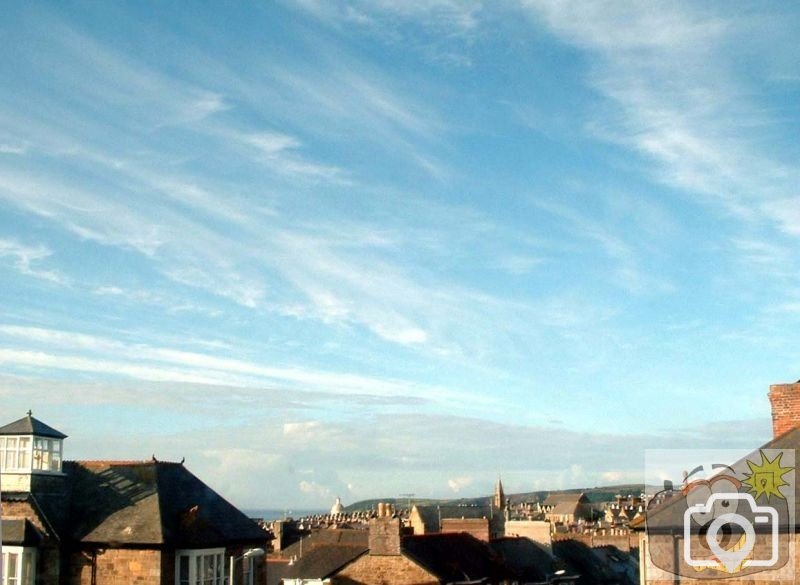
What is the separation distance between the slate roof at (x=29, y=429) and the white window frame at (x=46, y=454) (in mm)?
268

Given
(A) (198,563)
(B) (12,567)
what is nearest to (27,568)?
(B) (12,567)

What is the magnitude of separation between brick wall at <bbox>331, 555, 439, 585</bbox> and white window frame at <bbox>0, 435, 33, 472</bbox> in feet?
61.3

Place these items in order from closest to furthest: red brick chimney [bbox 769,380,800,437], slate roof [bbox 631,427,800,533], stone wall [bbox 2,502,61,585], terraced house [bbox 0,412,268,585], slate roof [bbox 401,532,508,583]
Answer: slate roof [bbox 631,427,800,533] → red brick chimney [bbox 769,380,800,437] → terraced house [bbox 0,412,268,585] → stone wall [bbox 2,502,61,585] → slate roof [bbox 401,532,508,583]

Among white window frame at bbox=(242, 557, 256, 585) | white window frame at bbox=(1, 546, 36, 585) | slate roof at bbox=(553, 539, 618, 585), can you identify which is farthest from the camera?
slate roof at bbox=(553, 539, 618, 585)

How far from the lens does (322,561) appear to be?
56438 millimetres

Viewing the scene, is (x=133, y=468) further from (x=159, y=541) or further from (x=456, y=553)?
(x=456, y=553)

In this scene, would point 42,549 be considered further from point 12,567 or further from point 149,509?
point 149,509

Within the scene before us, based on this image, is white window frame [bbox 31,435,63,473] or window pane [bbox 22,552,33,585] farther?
white window frame [bbox 31,435,63,473]

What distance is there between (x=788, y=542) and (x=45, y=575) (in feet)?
87.8

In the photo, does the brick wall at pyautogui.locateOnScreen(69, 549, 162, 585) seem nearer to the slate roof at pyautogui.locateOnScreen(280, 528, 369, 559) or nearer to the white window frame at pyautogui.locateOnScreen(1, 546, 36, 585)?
the white window frame at pyautogui.locateOnScreen(1, 546, 36, 585)

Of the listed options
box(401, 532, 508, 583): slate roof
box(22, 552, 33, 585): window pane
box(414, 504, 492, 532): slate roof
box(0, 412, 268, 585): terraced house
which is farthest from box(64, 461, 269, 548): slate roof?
box(414, 504, 492, 532): slate roof

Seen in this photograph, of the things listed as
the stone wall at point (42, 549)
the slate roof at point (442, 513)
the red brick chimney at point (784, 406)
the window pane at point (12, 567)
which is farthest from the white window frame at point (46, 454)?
the slate roof at point (442, 513)

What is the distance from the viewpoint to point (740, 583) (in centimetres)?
2402

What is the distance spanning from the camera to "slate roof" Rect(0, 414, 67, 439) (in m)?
36.5
